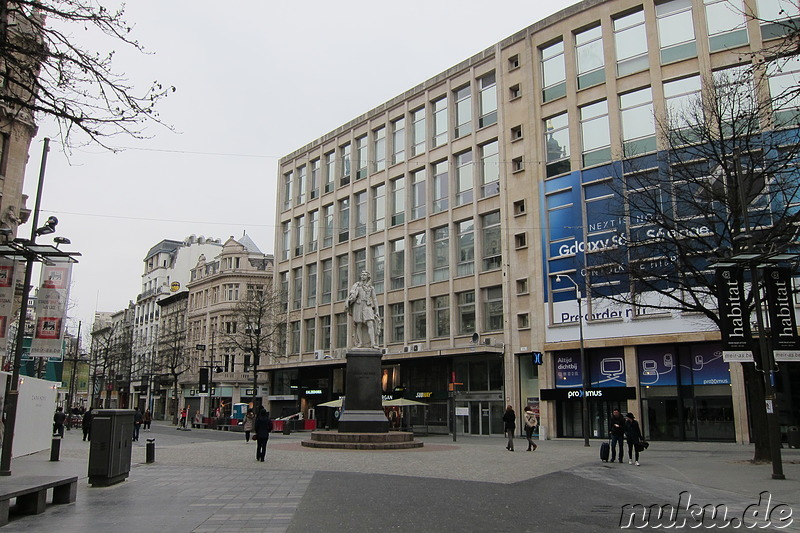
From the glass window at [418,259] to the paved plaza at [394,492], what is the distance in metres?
24.3

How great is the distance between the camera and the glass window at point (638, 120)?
114 feet

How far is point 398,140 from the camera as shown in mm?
50656

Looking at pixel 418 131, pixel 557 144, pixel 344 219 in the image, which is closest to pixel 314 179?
pixel 344 219

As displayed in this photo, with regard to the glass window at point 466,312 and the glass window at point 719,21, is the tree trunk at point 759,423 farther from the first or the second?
the glass window at point 466,312

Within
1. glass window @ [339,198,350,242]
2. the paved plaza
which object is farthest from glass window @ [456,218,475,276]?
the paved plaza

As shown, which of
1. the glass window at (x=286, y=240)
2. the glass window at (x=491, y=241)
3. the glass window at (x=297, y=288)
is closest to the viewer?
the glass window at (x=491, y=241)

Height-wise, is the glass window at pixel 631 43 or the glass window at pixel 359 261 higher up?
the glass window at pixel 631 43

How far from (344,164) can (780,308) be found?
4239 centimetres

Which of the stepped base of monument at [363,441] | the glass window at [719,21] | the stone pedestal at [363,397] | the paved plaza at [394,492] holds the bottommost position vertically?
the paved plaza at [394,492]

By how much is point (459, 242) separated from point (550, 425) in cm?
1332

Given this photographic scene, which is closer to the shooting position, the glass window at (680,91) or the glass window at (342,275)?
the glass window at (680,91)

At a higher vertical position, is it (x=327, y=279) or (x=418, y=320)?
(x=327, y=279)

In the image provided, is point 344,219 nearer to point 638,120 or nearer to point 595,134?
point 595,134

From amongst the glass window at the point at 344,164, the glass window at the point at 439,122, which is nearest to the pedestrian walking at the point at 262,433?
the glass window at the point at 439,122
